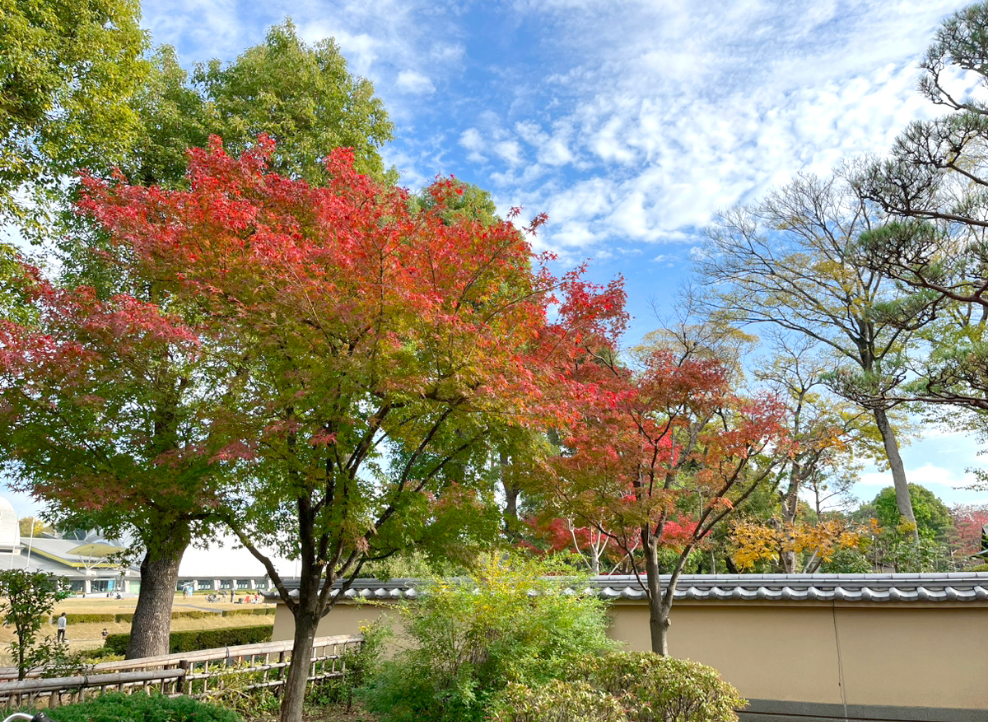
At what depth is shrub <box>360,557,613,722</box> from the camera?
7082 mm

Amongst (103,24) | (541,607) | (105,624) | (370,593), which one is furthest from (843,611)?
(105,624)

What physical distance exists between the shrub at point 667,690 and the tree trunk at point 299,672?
2.84m

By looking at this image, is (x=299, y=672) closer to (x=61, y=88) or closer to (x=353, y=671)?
(x=353, y=671)

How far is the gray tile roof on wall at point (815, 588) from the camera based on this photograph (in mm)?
8109

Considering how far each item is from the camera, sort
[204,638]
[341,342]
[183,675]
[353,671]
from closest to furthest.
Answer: [341,342] < [183,675] < [353,671] < [204,638]

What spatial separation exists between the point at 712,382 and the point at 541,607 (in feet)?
11.6

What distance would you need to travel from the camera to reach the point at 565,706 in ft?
14.9

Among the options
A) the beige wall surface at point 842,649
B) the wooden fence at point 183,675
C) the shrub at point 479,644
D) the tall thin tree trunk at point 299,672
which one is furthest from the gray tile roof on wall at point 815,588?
the tall thin tree trunk at point 299,672

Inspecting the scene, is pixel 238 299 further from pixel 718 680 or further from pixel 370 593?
pixel 370 593

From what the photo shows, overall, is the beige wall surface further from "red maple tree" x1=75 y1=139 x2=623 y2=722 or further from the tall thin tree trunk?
the tall thin tree trunk

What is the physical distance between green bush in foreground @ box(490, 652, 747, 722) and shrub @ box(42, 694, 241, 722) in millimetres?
2950

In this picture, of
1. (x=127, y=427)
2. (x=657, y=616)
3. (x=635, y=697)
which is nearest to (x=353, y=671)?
(x=657, y=616)

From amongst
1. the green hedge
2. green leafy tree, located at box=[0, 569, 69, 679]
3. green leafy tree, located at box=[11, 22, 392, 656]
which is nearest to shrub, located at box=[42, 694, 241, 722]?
green leafy tree, located at box=[11, 22, 392, 656]

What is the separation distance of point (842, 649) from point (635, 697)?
202 inches
